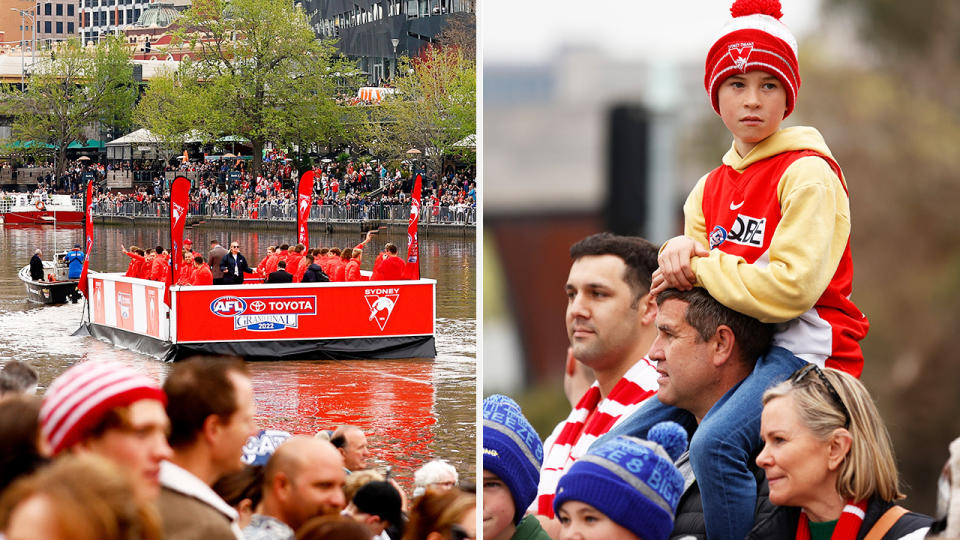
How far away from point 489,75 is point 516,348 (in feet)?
1.38

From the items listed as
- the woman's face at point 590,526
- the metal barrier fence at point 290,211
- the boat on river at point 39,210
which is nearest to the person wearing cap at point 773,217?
the woman's face at point 590,526

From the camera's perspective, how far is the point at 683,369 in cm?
154

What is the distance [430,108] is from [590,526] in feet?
116

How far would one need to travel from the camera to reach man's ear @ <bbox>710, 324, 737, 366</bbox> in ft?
4.96

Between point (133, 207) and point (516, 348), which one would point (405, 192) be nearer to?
point (133, 207)

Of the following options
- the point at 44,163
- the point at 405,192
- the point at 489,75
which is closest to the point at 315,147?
the point at 405,192

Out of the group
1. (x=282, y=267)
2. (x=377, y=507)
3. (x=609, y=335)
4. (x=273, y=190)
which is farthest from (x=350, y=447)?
(x=273, y=190)

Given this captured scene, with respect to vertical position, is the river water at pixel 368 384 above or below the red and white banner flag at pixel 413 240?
below

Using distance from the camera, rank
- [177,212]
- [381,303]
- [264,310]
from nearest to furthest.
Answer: [177,212]
[264,310]
[381,303]

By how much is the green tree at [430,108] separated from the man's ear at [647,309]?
32.9 meters

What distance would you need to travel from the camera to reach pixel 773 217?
4.84 feet

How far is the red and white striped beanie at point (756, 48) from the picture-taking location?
1453mm

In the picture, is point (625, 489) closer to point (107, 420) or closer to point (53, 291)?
point (107, 420)

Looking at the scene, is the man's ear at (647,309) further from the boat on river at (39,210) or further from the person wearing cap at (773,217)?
the boat on river at (39,210)
